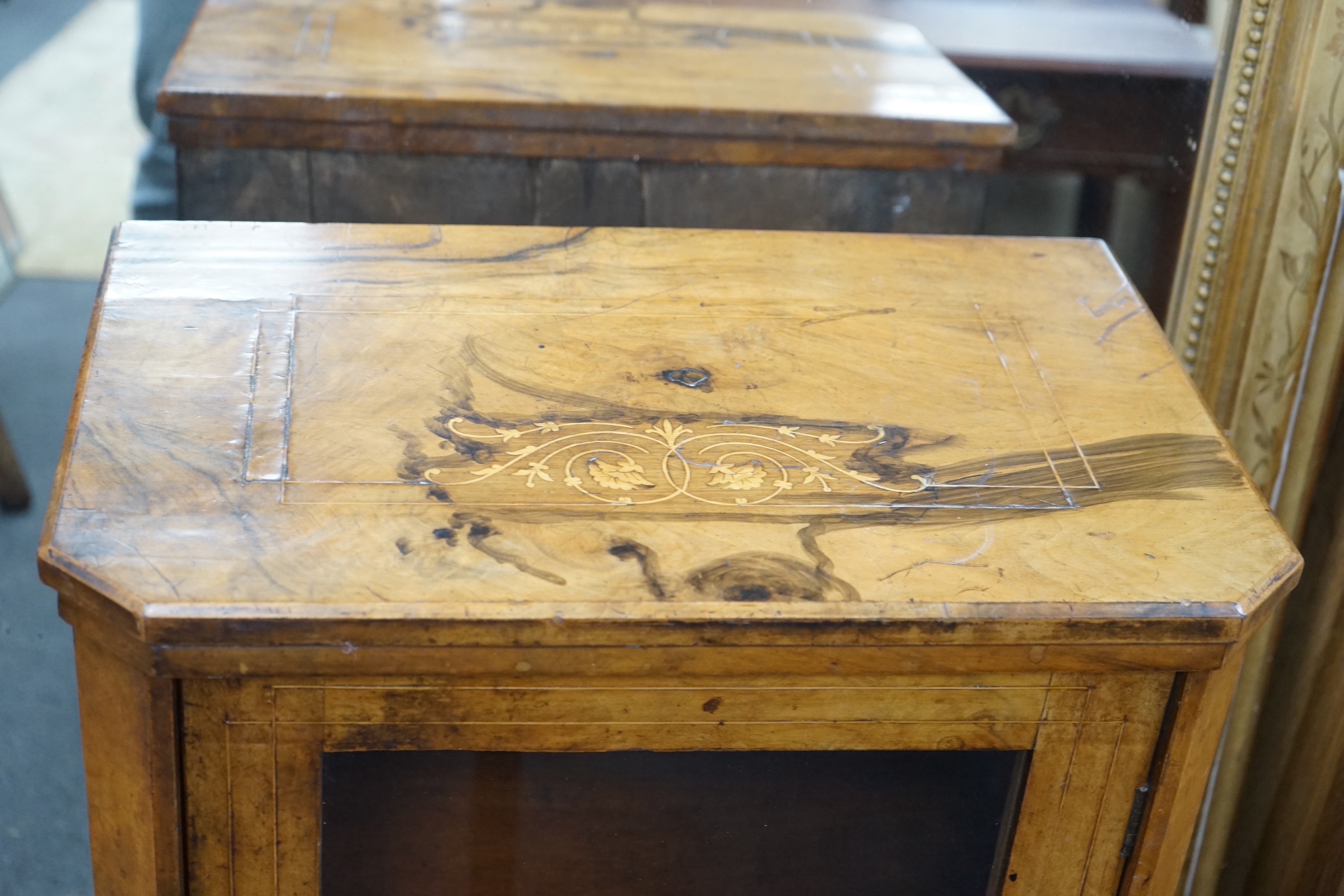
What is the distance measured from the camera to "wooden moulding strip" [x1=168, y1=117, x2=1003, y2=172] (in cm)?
140

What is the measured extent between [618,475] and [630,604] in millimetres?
136

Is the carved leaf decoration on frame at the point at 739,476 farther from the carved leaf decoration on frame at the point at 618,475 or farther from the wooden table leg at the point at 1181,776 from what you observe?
the wooden table leg at the point at 1181,776

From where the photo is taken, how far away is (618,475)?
2.79 ft

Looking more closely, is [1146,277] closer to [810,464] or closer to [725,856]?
[810,464]

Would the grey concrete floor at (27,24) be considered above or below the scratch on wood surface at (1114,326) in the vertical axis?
below

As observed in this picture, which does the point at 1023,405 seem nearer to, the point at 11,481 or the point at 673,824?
the point at 673,824

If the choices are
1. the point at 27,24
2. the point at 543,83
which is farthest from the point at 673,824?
the point at 27,24

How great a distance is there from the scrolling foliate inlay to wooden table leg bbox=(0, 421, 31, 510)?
3.93ft

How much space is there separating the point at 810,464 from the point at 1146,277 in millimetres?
990

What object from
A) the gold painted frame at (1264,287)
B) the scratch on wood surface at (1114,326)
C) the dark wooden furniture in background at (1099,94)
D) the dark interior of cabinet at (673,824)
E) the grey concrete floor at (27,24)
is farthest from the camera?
the grey concrete floor at (27,24)

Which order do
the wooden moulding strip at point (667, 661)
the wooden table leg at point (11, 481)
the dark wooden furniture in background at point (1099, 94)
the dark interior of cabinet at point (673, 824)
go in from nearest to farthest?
1. the wooden moulding strip at point (667, 661)
2. the dark interior of cabinet at point (673, 824)
3. the dark wooden furniture in background at point (1099, 94)
4. the wooden table leg at point (11, 481)

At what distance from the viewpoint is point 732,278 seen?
111 centimetres

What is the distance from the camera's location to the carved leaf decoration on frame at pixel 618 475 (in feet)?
2.75

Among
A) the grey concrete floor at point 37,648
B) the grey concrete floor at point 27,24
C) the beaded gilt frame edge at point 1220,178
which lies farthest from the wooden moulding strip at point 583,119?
the grey concrete floor at point 27,24
